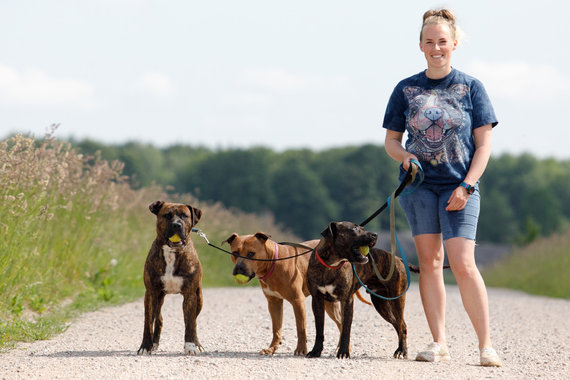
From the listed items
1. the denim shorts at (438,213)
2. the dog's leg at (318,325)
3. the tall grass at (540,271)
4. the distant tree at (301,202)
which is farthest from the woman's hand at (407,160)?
the distant tree at (301,202)

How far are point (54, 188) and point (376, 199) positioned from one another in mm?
47886

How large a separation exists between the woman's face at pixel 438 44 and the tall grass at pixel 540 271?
12.0 m

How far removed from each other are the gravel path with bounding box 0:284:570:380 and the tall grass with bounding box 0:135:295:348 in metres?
0.63

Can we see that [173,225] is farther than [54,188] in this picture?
No

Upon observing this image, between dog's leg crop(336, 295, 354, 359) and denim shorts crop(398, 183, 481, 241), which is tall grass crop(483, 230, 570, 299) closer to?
denim shorts crop(398, 183, 481, 241)

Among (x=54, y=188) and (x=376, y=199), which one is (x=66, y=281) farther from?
(x=376, y=199)

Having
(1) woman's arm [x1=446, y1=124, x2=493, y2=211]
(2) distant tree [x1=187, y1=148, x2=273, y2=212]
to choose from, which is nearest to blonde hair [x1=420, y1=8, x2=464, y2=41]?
(1) woman's arm [x1=446, y1=124, x2=493, y2=211]

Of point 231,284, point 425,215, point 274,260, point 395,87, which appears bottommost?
point 231,284

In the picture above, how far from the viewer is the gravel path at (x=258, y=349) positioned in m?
5.27

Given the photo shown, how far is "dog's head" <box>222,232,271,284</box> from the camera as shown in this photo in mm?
6113

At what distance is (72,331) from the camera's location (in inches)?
310

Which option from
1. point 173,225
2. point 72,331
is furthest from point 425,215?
point 72,331

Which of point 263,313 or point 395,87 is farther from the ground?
point 395,87

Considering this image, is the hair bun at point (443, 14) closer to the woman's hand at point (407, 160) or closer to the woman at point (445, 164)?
the woman at point (445, 164)
